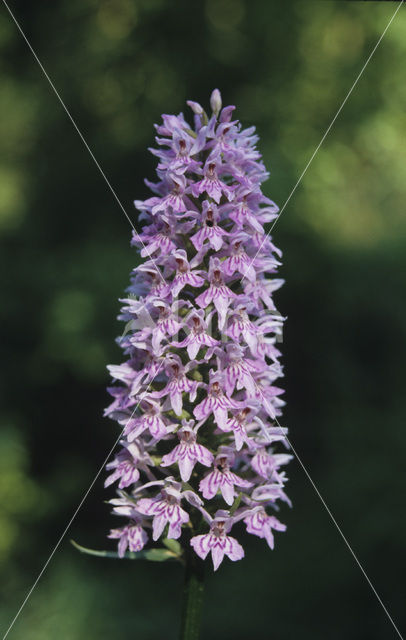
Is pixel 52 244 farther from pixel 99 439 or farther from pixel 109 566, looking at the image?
pixel 109 566

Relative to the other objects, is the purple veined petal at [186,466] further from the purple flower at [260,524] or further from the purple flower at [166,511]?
the purple flower at [260,524]

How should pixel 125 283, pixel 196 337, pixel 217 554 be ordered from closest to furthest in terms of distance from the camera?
1. pixel 217 554
2. pixel 196 337
3. pixel 125 283

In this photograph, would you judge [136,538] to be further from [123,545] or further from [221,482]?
[221,482]

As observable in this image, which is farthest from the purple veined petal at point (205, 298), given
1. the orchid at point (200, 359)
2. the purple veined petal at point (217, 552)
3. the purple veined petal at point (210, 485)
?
the purple veined petal at point (217, 552)

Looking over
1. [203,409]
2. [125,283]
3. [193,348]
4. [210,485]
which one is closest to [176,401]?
[203,409]

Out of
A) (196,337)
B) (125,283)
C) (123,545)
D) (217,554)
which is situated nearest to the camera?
(217,554)

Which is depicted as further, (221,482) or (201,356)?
(201,356)
